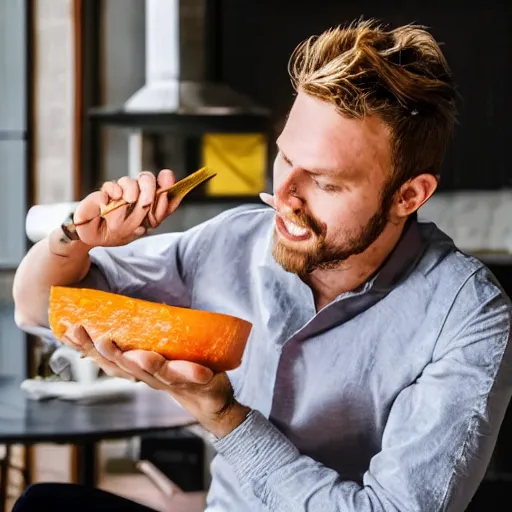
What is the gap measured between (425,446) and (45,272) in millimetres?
397

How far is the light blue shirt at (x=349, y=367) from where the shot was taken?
0.79 m

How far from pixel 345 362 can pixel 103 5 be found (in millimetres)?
1040

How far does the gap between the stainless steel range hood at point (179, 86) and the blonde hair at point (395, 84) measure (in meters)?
0.77

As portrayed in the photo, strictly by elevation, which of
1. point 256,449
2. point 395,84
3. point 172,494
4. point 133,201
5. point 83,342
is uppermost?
point 395,84

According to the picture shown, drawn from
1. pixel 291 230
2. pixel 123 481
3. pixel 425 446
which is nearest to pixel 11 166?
pixel 123 481

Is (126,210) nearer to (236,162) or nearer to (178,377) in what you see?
(178,377)

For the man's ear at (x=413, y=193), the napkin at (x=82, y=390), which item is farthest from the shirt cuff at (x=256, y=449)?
the napkin at (x=82, y=390)

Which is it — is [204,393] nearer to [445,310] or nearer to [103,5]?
[445,310]

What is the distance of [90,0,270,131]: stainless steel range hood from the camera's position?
5.24ft

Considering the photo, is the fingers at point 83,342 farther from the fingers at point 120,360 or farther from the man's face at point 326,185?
the man's face at point 326,185

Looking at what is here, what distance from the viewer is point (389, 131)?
0.80m

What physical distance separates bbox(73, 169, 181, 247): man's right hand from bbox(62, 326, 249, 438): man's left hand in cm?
11

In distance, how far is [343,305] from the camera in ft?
2.88

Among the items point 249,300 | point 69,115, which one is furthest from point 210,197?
point 249,300
